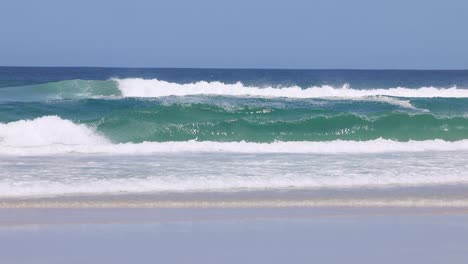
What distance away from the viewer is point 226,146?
14.5m

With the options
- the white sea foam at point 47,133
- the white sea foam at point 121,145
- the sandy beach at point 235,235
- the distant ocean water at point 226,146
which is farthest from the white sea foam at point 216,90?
the sandy beach at point 235,235

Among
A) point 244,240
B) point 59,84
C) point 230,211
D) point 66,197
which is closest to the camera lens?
point 244,240

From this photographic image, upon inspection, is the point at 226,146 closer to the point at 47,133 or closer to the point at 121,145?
the point at 121,145

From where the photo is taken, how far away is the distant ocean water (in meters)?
10.3

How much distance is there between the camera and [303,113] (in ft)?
67.9

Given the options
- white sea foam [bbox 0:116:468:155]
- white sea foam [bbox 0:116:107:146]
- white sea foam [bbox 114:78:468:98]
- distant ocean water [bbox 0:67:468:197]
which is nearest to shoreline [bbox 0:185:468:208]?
distant ocean water [bbox 0:67:468:197]

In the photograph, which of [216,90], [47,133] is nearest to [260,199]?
[47,133]

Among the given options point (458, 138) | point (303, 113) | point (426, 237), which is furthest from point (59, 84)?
point (426, 237)

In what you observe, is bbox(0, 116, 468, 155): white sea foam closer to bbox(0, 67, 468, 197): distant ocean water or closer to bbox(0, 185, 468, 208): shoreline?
bbox(0, 67, 468, 197): distant ocean water

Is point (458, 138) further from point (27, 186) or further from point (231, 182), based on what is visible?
point (27, 186)

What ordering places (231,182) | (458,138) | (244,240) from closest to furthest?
(244,240) < (231,182) < (458,138)

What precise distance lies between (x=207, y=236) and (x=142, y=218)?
112 cm

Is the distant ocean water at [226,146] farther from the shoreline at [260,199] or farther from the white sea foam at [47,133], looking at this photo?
the shoreline at [260,199]

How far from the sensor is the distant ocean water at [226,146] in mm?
10258
